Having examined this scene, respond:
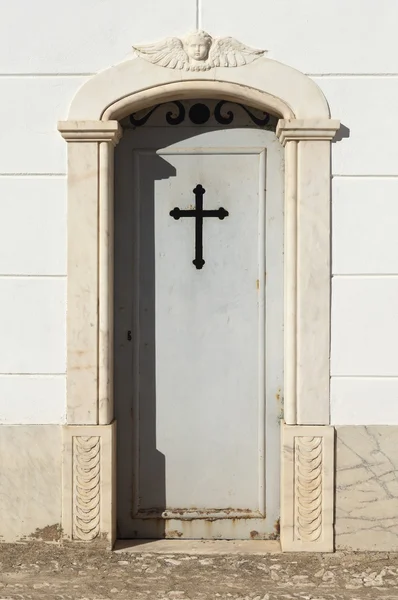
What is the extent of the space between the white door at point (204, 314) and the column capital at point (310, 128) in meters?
0.25

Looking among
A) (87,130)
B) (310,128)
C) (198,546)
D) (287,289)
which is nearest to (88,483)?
(198,546)

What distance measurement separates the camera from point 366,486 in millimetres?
4188

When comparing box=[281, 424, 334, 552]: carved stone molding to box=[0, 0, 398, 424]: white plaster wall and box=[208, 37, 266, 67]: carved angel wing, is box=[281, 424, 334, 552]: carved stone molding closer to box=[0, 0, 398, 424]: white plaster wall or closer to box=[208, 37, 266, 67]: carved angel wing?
box=[0, 0, 398, 424]: white plaster wall

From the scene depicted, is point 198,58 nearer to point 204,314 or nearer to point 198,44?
point 198,44

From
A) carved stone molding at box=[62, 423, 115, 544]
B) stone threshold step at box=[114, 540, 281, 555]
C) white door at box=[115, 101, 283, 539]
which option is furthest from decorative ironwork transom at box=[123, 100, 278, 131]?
stone threshold step at box=[114, 540, 281, 555]

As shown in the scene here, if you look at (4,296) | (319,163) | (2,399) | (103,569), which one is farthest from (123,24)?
(103,569)

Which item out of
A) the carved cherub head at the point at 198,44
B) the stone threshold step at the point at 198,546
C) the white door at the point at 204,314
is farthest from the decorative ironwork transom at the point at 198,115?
the stone threshold step at the point at 198,546

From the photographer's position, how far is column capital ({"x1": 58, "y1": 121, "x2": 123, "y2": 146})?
4109 millimetres

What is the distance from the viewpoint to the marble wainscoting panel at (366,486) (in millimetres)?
4168

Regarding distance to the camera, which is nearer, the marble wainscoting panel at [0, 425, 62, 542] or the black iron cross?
the marble wainscoting panel at [0, 425, 62, 542]

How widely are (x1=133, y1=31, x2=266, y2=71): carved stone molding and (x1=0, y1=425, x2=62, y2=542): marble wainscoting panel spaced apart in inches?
88.6

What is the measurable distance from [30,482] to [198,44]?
9.05 feet

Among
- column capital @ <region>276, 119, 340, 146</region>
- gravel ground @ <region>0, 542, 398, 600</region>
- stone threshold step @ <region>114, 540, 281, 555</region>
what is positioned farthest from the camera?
stone threshold step @ <region>114, 540, 281, 555</region>

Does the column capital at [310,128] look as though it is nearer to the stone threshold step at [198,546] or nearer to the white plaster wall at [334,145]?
the white plaster wall at [334,145]
